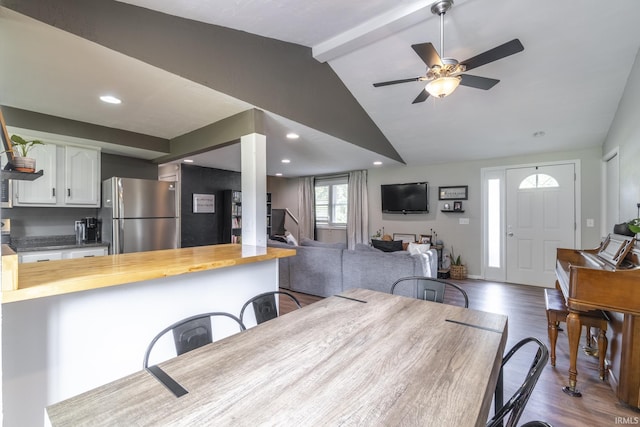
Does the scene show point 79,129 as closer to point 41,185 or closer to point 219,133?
point 41,185

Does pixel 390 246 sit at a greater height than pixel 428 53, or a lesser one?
lesser

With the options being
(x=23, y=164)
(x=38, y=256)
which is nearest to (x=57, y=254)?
(x=38, y=256)

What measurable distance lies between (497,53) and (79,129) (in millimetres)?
4152

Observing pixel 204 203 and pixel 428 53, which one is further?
pixel 204 203

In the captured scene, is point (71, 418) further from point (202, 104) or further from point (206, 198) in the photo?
point (206, 198)

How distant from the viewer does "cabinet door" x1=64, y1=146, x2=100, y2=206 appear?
343cm

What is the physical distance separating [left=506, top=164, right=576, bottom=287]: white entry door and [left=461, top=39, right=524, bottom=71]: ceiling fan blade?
3.62 metres

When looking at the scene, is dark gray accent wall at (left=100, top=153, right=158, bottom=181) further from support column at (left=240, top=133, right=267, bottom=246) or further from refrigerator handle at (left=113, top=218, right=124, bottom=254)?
support column at (left=240, top=133, right=267, bottom=246)

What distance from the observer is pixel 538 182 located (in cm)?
493

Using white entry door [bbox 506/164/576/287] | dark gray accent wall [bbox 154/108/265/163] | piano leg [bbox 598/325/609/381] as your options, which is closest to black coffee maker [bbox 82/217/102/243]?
dark gray accent wall [bbox 154/108/265/163]

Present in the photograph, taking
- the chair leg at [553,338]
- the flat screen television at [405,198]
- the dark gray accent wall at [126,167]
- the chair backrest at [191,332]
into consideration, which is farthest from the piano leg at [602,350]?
the dark gray accent wall at [126,167]

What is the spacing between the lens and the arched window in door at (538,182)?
15.9 ft

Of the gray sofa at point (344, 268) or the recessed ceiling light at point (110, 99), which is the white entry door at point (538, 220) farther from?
the recessed ceiling light at point (110, 99)

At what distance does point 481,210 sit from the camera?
17.6 feet
